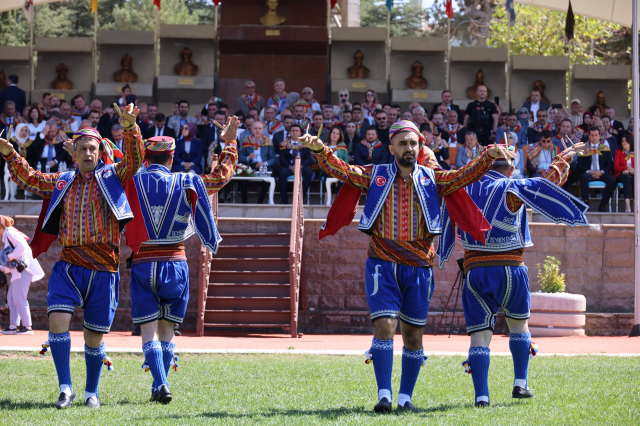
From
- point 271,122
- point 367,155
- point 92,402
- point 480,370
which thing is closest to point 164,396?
point 92,402

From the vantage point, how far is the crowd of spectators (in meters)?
15.6

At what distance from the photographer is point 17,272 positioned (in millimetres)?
12500

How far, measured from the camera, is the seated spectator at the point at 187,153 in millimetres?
15438

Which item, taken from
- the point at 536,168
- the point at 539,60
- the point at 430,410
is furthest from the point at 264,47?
the point at 430,410

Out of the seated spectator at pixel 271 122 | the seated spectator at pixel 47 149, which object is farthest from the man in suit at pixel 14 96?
the seated spectator at pixel 271 122

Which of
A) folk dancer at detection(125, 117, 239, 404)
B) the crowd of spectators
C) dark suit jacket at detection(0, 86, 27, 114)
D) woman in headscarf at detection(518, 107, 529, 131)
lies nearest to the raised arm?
folk dancer at detection(125, 117, 239, 404)

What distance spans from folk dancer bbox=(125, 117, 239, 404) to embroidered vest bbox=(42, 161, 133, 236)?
0.59 feet

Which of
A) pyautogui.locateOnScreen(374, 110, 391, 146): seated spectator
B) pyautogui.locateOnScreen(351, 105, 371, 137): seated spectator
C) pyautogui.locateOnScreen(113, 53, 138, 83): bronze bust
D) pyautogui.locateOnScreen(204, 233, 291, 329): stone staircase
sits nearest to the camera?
pyautogui.locateOnScreen(204, 233, 291, 329): stone staircase

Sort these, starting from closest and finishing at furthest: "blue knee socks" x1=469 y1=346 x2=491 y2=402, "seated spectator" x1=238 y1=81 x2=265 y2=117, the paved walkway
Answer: "blue knee socks" x1=469 y1=346 x2=491 y2=402
the paved walkway
"seated spectator" x1=238 y1=81 x2=265 y2=117

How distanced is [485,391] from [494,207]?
4.76 ft

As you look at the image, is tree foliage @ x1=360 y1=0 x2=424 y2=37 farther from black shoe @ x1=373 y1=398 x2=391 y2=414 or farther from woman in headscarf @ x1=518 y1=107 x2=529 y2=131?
black shoe @ x1=373 y1=398 x2=391 y2=414

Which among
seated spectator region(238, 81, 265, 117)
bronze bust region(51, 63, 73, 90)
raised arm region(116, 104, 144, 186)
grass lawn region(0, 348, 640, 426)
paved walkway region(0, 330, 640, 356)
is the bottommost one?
paved walkway region(0, 330, 640, 356)

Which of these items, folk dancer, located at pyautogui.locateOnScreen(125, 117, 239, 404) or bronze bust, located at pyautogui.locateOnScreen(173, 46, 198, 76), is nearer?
folk dancer, located at pyautogui.locateOnScreen(125, 117, 239, 404)

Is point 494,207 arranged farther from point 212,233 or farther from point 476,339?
point 212,233
